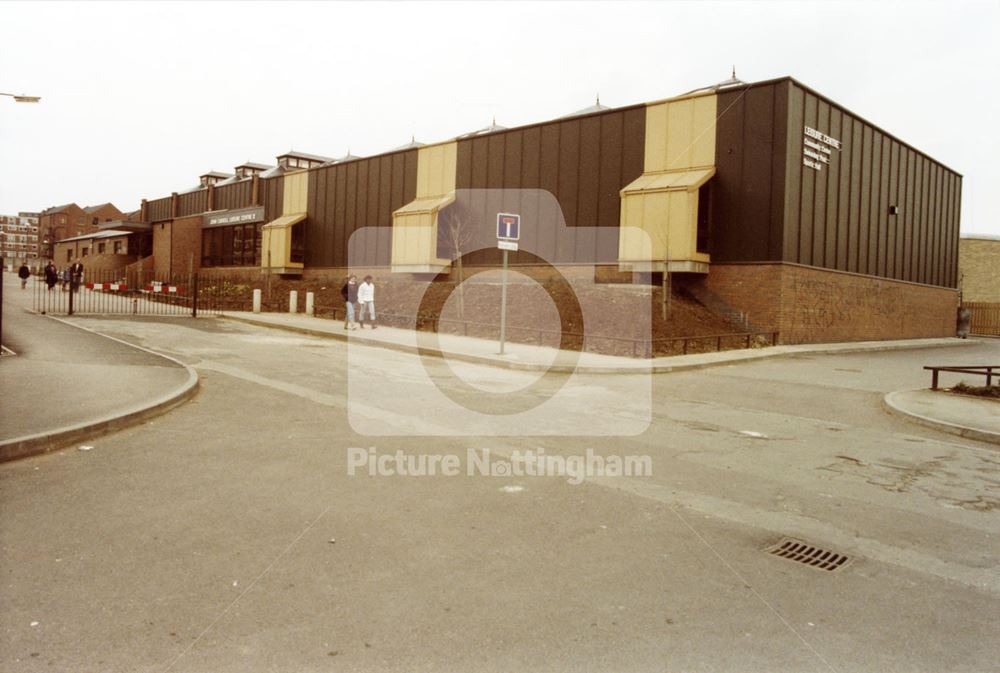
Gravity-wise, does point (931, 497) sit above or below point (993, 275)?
below

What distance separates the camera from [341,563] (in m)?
4.15

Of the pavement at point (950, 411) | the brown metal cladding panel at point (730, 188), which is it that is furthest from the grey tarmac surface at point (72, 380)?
the brown metal cladding panel at point (730, 188)

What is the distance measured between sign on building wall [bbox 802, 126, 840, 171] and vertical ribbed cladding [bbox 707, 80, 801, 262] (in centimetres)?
156

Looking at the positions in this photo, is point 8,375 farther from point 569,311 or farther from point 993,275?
point 993,275

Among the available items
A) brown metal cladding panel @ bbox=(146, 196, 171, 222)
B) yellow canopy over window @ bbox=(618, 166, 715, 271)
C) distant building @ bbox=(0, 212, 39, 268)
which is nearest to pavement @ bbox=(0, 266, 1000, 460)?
yellow canopy over window @ bbox=(618, 166, 715, 271)

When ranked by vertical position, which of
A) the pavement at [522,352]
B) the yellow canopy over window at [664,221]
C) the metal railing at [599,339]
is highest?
the yellow canopy over window at [664,221]

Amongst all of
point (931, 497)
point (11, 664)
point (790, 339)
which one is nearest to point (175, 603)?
point (11, 664)

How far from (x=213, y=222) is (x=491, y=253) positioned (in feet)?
91.2

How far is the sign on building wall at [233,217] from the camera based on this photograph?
44938mm

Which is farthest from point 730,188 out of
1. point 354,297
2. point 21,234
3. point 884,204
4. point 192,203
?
point 21,234

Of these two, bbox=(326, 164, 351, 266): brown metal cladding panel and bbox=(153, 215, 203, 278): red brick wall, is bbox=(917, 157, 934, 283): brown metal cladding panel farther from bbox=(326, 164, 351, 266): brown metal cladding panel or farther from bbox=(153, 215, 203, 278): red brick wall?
bbox=(153, 215, 203, 278): red brick wall

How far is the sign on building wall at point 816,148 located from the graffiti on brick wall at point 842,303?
4.12 metres

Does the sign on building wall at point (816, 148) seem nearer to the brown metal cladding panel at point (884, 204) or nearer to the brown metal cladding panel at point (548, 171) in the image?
the brown metal cladding panel at point (884, 204)

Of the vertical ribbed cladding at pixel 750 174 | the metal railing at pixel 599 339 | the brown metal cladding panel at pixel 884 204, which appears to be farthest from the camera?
the brown metal cladding panel at pixel 884 204
